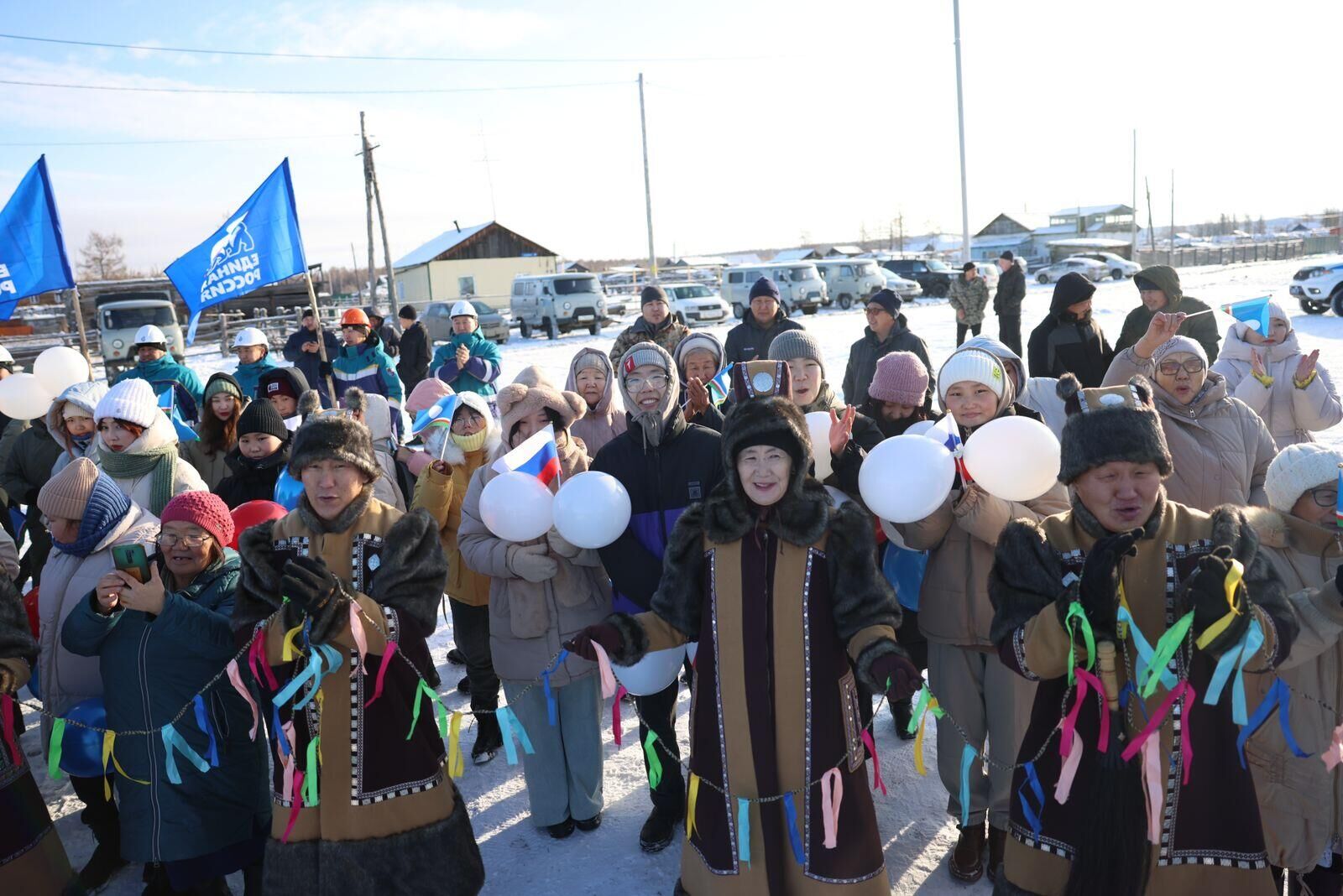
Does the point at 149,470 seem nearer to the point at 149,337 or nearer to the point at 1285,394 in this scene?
the point at 149,337

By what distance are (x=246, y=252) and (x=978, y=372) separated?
5.80 m

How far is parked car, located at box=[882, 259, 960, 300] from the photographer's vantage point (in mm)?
31234

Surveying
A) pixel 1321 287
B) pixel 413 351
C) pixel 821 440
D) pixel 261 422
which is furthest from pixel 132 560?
pixel 1321 287

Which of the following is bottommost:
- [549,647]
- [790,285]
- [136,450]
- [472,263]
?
[549,647]

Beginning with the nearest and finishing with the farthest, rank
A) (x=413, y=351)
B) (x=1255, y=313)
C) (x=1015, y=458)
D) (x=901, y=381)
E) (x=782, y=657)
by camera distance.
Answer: (x=782, y=657) → (x=1015, y=458) → (x=901, y=381) → (x=1255, y=313) → (x=413, y=351)

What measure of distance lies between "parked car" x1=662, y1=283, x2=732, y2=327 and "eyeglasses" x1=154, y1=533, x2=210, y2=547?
74.3 ft

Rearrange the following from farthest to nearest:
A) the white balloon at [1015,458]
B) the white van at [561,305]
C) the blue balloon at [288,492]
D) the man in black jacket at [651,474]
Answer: the white van at [561,305]
the blue balloon at [288,492]
the man in black jacket at [651,474]
the white balloon at [1015,458]

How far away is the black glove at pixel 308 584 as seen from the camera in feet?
7.80

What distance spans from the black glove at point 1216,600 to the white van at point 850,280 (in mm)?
27661

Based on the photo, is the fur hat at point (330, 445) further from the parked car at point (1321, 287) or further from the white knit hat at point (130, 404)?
the parked car at point (1321, 287)

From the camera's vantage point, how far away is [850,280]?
2922 cm

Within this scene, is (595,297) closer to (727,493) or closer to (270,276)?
(270,276)

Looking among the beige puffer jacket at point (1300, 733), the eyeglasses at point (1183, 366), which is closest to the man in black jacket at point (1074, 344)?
the eyeglasses at point (1183, 366)

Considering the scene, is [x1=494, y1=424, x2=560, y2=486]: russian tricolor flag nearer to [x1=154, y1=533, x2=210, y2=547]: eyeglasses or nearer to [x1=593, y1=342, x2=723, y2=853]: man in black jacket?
[x1=593, y1=342, x2=723, y2=853]: man in black jacket
